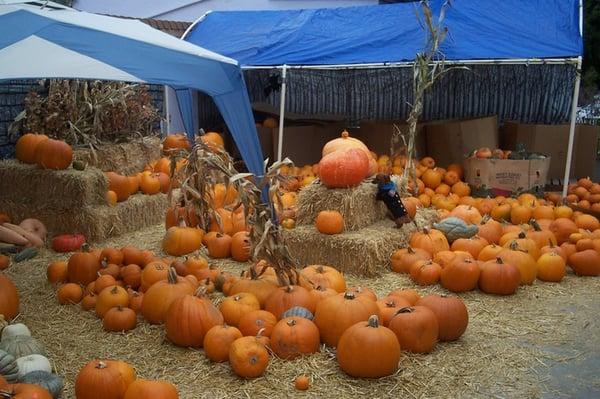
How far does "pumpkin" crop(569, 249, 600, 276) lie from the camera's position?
18.3 feet

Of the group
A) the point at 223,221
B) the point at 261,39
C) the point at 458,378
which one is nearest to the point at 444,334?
the point at 458,378

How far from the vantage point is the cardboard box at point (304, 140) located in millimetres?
10633

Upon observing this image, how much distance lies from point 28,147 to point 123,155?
1154 millimetres

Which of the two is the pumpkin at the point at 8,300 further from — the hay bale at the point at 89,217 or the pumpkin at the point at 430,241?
the pumpkin at the point at 430,241

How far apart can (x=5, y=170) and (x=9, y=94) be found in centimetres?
135

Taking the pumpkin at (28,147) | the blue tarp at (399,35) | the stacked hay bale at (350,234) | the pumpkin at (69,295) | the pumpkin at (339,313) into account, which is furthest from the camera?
the blue tarp at (399,35)

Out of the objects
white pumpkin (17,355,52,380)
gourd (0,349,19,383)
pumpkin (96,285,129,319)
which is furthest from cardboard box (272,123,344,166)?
gourd (0,349,19,383)

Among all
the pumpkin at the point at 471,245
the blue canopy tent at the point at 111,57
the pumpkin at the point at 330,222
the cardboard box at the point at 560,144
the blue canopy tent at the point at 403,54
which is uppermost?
the blue canopy tent at the point at 403,54

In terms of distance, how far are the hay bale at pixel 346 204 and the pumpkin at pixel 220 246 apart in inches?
28.6

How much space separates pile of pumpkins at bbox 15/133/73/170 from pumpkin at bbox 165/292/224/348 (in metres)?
3.45

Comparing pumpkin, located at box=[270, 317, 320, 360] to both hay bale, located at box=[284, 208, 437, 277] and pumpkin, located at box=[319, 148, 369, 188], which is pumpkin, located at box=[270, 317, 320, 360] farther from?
pumpkin, located at box=[319, 148, 369, 188]

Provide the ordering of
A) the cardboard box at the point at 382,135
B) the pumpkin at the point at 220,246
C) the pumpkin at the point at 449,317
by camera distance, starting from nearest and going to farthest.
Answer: the pumpkin at the point at 449,317
the pumpkin at the point at 220,246
the cardboard box at the point at 382,135

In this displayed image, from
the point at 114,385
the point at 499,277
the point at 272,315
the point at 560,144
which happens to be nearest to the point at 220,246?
the point at 272,315

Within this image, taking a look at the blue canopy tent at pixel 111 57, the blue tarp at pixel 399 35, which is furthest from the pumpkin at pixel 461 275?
the blue tarp at pixel 399 35
